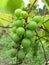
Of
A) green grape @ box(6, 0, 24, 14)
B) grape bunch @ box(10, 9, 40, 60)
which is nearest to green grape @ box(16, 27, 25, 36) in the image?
grape bunch @ box(10, 9, 40, 60)

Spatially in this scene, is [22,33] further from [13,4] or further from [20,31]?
[13,4]

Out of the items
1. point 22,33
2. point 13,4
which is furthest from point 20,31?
point 13,4

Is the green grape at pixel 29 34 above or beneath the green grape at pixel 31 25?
beneath

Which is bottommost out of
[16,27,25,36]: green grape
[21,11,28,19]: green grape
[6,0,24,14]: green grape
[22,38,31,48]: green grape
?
[22,38,31,48]: green grape

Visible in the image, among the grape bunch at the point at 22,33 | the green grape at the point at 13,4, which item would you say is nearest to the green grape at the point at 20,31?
the grape bunch at the point at 22,33

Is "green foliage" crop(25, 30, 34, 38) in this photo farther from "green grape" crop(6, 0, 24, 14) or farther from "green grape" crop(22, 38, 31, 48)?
"green grape" crop(6, 0, 24, 14)

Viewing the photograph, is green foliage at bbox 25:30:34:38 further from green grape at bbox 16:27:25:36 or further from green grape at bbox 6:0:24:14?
green grape at bbox 6:0:24:14

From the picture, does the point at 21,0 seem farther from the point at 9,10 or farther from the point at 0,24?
the point at 0,24

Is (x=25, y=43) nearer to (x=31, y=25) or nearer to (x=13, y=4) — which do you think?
(x=31, y=25)

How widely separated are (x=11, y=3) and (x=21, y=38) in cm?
13

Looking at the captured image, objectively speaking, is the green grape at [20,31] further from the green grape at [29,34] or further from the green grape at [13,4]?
the green grape at [13,4]

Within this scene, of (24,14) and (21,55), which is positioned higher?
(24,14)

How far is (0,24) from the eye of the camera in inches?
38.0

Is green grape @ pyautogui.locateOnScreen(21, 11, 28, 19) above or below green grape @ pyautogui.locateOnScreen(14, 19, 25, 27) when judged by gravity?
above
